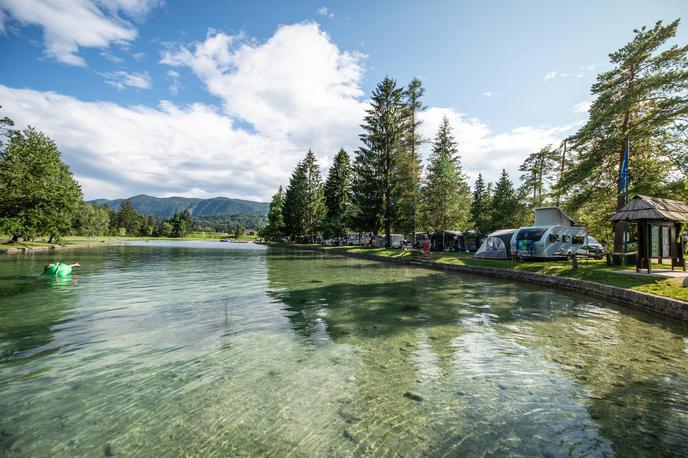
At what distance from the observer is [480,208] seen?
48.9m

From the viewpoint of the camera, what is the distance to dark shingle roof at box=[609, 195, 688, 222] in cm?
1430

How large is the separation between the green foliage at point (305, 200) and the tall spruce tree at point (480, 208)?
2971 cm

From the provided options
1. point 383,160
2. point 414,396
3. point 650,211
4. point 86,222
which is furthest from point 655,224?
point 86,222

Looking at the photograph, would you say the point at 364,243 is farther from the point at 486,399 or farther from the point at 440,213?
the point at 486,399

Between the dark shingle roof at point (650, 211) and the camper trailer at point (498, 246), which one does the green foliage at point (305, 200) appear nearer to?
the camper trailer at point (498, 246)

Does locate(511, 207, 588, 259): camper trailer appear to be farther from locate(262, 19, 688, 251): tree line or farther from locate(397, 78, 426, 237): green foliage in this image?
locate(397, 78, 426, 237): green foliage

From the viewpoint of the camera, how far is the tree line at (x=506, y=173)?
727 inches

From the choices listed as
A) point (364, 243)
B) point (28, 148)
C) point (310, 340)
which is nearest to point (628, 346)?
point (310, 340)

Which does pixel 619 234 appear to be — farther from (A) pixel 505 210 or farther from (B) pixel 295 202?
(B) pixel 295 202

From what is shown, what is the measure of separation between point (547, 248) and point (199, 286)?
2236 centimetres

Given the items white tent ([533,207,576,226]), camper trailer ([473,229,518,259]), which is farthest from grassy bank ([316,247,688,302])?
white tent ([533,207,576,226])

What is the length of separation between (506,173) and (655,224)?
29.0 metres

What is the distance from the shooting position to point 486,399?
4.82 metres

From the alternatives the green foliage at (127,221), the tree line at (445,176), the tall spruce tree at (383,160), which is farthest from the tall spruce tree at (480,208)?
the green foliage at (127,221)
